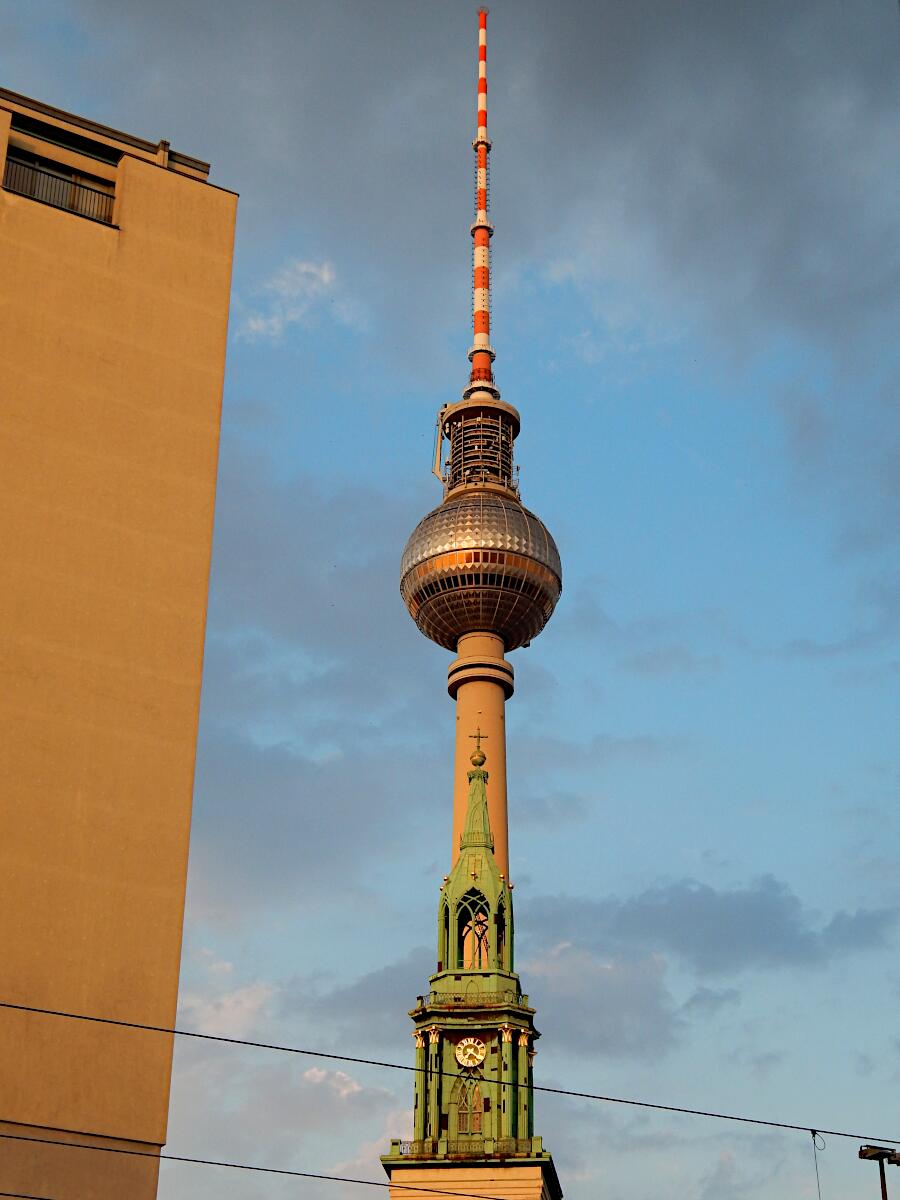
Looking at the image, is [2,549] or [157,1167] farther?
[2,549]

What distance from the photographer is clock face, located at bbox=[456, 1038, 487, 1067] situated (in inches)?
3698

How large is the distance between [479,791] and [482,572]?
49306 mm

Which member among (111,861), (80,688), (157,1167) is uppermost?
(80,688)

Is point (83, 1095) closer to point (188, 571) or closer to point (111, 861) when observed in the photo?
point (111, 861)

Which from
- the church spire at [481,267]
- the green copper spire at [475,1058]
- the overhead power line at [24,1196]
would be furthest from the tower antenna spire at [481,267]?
the overhead power line at [24,1196]

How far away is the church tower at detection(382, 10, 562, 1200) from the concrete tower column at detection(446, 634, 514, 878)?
0.49ft

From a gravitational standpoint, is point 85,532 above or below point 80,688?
above

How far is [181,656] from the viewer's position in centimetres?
5144

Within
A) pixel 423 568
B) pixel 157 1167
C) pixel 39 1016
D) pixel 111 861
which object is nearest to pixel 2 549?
pixel 111 861

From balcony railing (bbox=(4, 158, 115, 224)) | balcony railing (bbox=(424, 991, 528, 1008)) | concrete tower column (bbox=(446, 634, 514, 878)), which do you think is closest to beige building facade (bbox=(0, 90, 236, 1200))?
balcony railing (bbox=(4, 158, 115, 224))

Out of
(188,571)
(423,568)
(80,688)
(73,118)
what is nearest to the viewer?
(80,688)

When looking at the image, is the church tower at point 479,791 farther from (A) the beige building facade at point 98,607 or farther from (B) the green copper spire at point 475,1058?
(A) the beige building facade at point 98,607

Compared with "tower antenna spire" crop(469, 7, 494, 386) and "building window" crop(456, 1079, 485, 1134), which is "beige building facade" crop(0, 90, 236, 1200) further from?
"tower antenna spire" crop(469, 7, 494, 386)

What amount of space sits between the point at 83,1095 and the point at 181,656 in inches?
498
